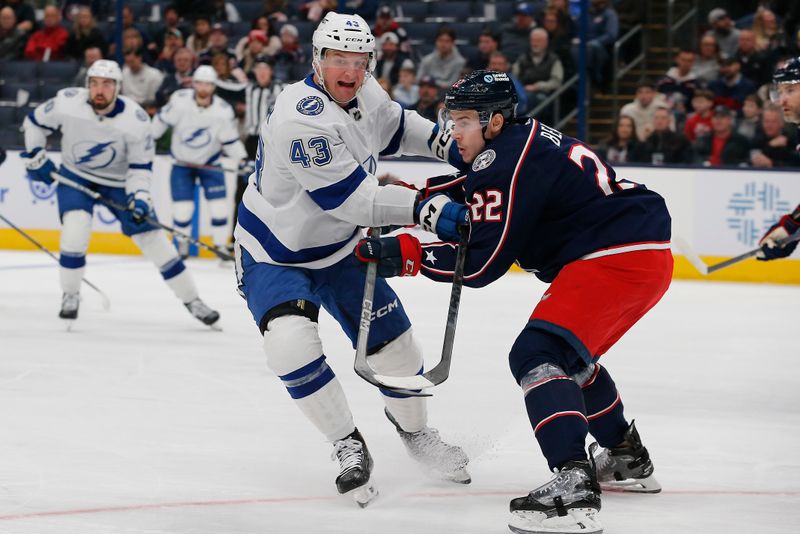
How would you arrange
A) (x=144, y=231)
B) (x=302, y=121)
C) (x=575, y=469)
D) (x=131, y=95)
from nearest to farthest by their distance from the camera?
(x=575, y=469) < (x=302, y=121) < (x=144, y=231) < (x=131, y=95)

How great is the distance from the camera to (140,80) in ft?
34.5

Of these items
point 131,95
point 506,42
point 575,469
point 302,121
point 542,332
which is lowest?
point 131,95

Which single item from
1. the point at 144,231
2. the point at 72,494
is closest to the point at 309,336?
the point at 72,494

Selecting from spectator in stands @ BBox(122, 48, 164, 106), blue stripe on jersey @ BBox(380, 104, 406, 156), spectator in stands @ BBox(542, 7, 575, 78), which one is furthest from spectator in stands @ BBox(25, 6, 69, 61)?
blue stripe on jersey @ BBox(380, 104, 406, 156)

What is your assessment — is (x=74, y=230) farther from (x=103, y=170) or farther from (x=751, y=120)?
(x=751, y=120)

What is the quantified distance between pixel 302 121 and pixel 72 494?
1.08 metres

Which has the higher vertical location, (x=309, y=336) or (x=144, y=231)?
(x=309, y=336)

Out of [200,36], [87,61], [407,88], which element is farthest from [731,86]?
[87,61]

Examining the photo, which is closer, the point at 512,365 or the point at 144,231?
the point at 512,365

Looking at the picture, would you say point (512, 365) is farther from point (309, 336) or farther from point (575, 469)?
point (309, 336)

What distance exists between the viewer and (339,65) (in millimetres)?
3150

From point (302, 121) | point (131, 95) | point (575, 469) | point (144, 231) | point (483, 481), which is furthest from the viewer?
point (131, 95)

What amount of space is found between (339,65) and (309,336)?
0.67 metres

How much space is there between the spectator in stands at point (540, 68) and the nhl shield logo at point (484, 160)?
668 centimetres
